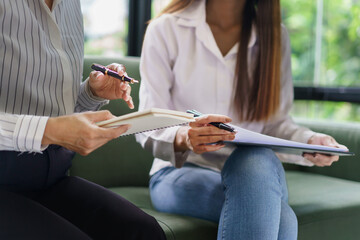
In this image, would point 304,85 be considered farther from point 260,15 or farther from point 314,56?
point 260,15

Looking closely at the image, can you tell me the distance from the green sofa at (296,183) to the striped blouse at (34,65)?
1.36ft

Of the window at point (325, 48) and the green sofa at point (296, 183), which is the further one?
the window at point (325, 48)

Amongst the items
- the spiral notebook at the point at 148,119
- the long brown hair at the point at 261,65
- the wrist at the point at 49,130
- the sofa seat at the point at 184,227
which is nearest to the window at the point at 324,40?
the long brown hair at the point at 261,65

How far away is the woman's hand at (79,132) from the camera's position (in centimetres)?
83

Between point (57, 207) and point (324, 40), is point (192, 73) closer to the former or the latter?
point (57, 207)

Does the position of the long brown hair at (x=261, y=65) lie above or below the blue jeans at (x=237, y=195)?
above

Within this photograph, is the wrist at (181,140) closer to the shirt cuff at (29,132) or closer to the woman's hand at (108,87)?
the woman's hand at (108,87)

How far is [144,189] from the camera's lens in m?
1.68

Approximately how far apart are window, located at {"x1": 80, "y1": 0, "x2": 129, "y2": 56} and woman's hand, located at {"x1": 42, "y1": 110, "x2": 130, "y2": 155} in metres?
1.43

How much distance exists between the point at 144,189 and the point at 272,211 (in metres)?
0.67

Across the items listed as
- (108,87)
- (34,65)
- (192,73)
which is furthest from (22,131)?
(192,73)

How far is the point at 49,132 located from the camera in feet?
2.80

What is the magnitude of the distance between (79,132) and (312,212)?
801mm

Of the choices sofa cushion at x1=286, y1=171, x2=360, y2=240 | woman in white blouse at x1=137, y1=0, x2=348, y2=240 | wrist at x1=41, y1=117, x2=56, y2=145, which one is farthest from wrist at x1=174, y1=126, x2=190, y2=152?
wrist at x1=41, y1=117, x2=56, y2=145
